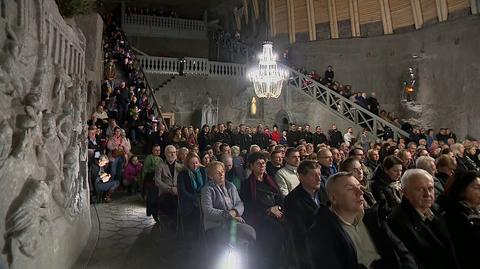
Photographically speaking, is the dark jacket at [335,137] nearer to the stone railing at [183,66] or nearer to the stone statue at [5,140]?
the stone railing at [183,66]

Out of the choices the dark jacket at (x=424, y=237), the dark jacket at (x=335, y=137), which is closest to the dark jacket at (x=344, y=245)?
the dark jacket at (x=424, y=237)

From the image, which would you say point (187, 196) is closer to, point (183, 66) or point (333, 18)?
point (183, 66)

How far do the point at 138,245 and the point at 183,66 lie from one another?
479 inches

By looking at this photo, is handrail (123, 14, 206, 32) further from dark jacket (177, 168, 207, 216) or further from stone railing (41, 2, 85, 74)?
dark jacket (177, 168, 207, 216)

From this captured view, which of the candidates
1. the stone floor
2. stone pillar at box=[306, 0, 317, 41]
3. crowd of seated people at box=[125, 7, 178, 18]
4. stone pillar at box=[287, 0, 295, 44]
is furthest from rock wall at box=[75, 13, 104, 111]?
crowd of seated people at box=[125, 7, 178, 18]

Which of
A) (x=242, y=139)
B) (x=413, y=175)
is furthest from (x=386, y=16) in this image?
(x=413, y=175)

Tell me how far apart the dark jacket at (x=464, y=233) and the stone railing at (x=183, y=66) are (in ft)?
46.9

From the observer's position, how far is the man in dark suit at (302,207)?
3.13 meters

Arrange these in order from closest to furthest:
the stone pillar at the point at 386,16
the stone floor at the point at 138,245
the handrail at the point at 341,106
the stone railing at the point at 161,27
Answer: the stone floor at the point at 138,245 < the handrail at the point at 341,106 < the stone pillar at the point at 386,16 < the stone railing at the point at 161,27

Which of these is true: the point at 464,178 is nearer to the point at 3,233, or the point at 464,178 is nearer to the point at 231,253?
the point at 231,253

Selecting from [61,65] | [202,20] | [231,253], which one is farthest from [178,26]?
[231,253]

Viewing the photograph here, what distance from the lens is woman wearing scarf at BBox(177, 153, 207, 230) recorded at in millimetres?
4676

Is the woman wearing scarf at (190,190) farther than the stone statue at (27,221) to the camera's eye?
Yes

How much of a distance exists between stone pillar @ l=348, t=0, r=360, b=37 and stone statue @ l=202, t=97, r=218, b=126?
7.25 meters
